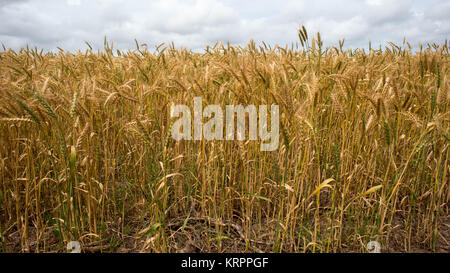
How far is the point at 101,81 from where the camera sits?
1.76 meters

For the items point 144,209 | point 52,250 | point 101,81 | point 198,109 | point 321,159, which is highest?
point 101,81

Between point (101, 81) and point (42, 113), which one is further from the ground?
point (101, 81)

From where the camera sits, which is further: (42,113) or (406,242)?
(406,242)

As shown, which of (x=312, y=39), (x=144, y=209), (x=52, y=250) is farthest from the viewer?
(x=312, y=39)

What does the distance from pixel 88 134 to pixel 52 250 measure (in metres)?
0.60

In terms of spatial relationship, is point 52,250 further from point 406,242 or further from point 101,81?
point 406,242

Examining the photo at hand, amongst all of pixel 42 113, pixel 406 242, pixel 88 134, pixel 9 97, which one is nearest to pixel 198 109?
pixel 88 134

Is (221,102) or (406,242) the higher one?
(221,102)
